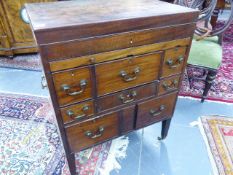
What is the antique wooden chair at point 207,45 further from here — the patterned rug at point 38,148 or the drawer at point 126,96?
the patterned rug at point 38,148

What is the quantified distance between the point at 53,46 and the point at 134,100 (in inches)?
20.5

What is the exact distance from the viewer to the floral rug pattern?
125 centimetres

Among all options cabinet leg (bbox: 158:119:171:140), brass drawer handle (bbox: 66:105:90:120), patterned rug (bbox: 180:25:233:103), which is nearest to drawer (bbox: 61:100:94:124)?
brass drawer handle (bbox: 66:105:90:120)

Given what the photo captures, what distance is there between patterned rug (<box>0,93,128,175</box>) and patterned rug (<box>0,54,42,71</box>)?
688 millimetres

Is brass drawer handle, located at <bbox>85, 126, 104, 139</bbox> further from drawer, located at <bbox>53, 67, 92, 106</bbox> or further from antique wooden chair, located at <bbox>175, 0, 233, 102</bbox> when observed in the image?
antique wooden chair, located at <bbox>175, 0, 233, 102</bbox>

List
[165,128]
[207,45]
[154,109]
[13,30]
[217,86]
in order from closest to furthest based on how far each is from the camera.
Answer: [154,109] < [165,128] < [207,45] < [217,86] < [13,30]

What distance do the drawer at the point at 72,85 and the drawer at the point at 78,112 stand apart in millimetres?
34

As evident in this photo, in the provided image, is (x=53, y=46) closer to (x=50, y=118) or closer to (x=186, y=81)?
(x=50, y=118)

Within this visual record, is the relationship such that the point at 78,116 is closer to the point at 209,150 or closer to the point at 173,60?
the point at 173,60

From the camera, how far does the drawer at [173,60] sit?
0.98 meters

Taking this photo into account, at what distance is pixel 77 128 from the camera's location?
95 centimetres

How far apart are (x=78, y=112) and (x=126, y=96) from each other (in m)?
0.26

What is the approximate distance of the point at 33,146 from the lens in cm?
138

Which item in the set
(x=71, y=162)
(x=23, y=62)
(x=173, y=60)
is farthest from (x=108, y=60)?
(x=23, y=62)
